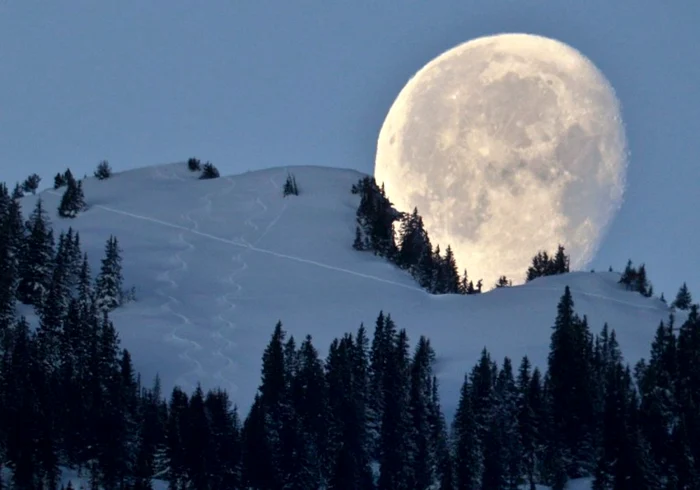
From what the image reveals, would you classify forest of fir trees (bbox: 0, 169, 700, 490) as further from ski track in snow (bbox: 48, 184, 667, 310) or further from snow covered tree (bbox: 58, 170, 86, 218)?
snow covered tree (bbox: 58, 170, 86, 218)

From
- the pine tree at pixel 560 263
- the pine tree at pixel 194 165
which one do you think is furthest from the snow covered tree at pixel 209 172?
the pine tree at pixel 560 263

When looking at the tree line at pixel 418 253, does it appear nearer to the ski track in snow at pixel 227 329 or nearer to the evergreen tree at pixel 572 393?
the ski track in snow at pixel 227 329

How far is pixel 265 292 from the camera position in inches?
5448

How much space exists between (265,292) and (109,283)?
558 inches

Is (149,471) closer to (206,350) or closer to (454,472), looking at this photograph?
(454,472)

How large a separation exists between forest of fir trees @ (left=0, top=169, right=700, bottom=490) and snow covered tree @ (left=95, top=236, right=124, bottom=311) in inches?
699

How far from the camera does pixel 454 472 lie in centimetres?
9106

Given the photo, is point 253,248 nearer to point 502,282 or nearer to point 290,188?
point 290,188

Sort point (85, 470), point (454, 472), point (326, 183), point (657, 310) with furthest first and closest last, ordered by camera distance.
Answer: point (326, 183) < point (657, 310) < point (85, 470) < point (454, 472)

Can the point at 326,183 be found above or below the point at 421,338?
above

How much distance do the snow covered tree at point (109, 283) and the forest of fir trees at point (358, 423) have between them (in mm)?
17747

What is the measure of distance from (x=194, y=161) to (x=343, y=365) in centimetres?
8573

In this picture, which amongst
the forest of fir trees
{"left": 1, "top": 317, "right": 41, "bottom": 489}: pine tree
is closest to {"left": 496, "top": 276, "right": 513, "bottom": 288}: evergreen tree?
the forest of fir trees

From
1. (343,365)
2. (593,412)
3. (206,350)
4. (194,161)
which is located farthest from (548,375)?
(194,161)
